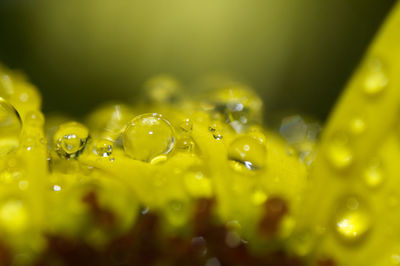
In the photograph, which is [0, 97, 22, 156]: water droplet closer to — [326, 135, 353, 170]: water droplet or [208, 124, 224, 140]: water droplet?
[208, 124, 224, 140]: water droplet

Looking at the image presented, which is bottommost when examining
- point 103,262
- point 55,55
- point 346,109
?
point 103,262

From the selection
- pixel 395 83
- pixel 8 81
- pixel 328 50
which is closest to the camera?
pixel 395 83

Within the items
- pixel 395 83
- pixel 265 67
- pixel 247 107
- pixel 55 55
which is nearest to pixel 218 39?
pixel 265 67

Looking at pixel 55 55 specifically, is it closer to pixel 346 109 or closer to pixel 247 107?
pixel 247 107

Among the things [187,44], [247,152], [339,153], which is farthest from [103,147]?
[187,44]

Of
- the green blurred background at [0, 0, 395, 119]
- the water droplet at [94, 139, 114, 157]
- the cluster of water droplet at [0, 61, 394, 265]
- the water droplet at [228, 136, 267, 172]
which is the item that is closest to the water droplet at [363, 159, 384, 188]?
the cluster of water droplet at [0, 61, 394, 265]

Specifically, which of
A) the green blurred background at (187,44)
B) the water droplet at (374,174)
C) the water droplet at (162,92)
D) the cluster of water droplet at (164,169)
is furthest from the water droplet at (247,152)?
the green blurred background at (187,44)

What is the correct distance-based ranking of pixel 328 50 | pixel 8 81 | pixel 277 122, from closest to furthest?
pixel 8 81 < pixel 277 122 < pixel 328 50
